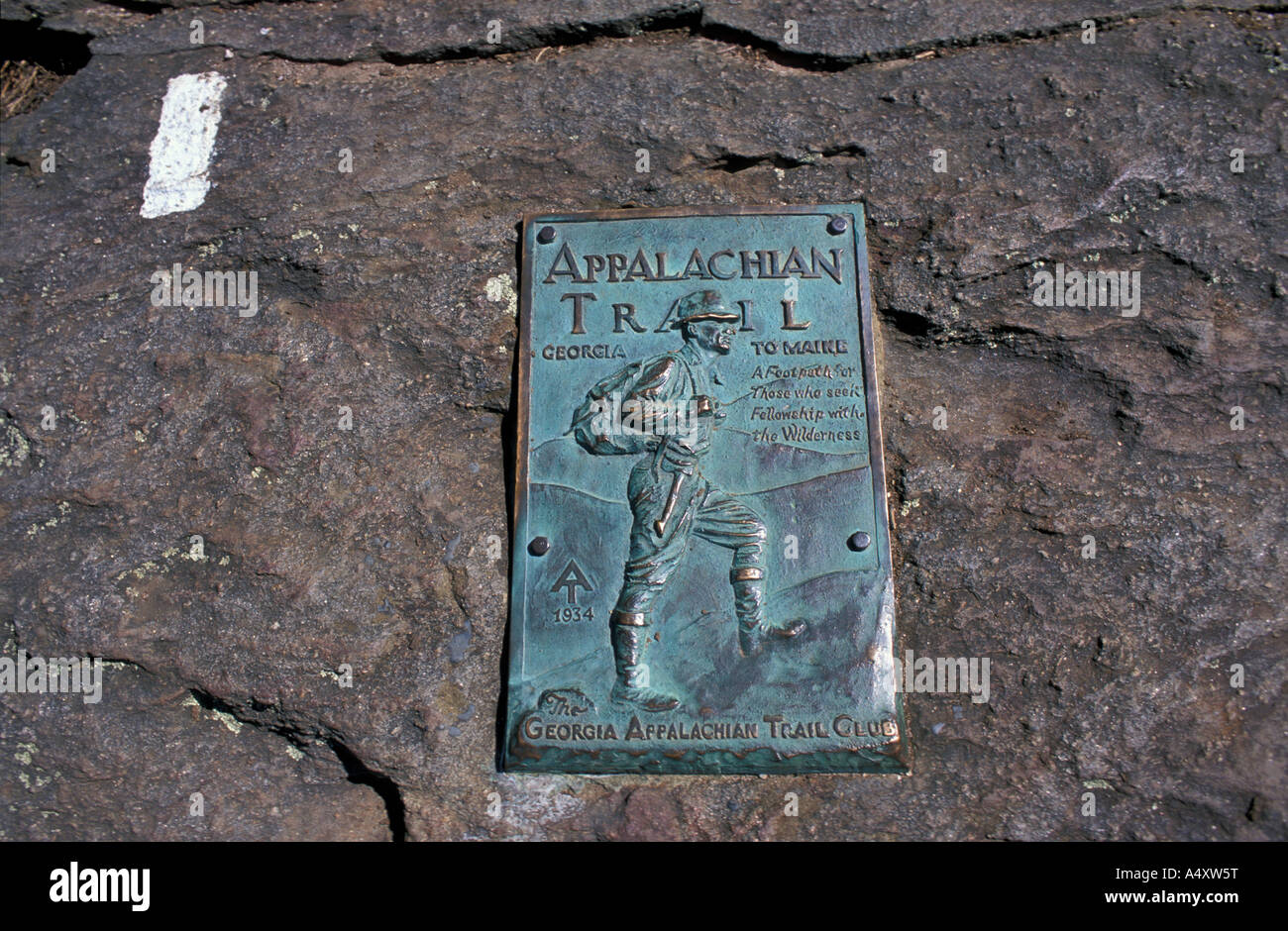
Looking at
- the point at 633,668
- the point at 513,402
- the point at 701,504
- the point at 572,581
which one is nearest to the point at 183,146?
the point at 513,402

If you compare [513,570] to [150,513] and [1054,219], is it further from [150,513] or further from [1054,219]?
[1054,219]

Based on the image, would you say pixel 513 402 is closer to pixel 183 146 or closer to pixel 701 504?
pixel 701 504

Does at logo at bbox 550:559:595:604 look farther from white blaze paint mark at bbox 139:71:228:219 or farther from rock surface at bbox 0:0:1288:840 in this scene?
white blaze paint mark at bbox 139:71:228:219

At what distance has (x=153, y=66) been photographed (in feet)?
10.6

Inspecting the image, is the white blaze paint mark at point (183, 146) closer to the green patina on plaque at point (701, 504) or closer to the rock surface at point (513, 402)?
the rock surface at point (513, 402)

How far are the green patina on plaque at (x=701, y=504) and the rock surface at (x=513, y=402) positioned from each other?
0.36 feet

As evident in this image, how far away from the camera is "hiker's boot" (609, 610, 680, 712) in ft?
7.90

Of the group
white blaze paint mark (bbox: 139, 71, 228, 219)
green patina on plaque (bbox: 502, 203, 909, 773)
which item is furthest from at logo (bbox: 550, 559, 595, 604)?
white blaze paint mark (bbox: 139, 71, 228, 219)

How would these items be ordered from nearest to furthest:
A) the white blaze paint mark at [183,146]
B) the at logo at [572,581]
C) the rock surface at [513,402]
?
the rock surface at [513,402]
the at logo at [572,581]
the white blaze paint mark at [183,146]

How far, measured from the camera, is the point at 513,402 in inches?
107

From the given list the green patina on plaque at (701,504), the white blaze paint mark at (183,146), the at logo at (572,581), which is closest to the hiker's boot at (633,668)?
the green patina on plaque at (701,504)

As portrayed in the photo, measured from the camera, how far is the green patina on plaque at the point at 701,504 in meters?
2.40

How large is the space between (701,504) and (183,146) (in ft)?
7.07

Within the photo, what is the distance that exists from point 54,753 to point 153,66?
92.1 inches
